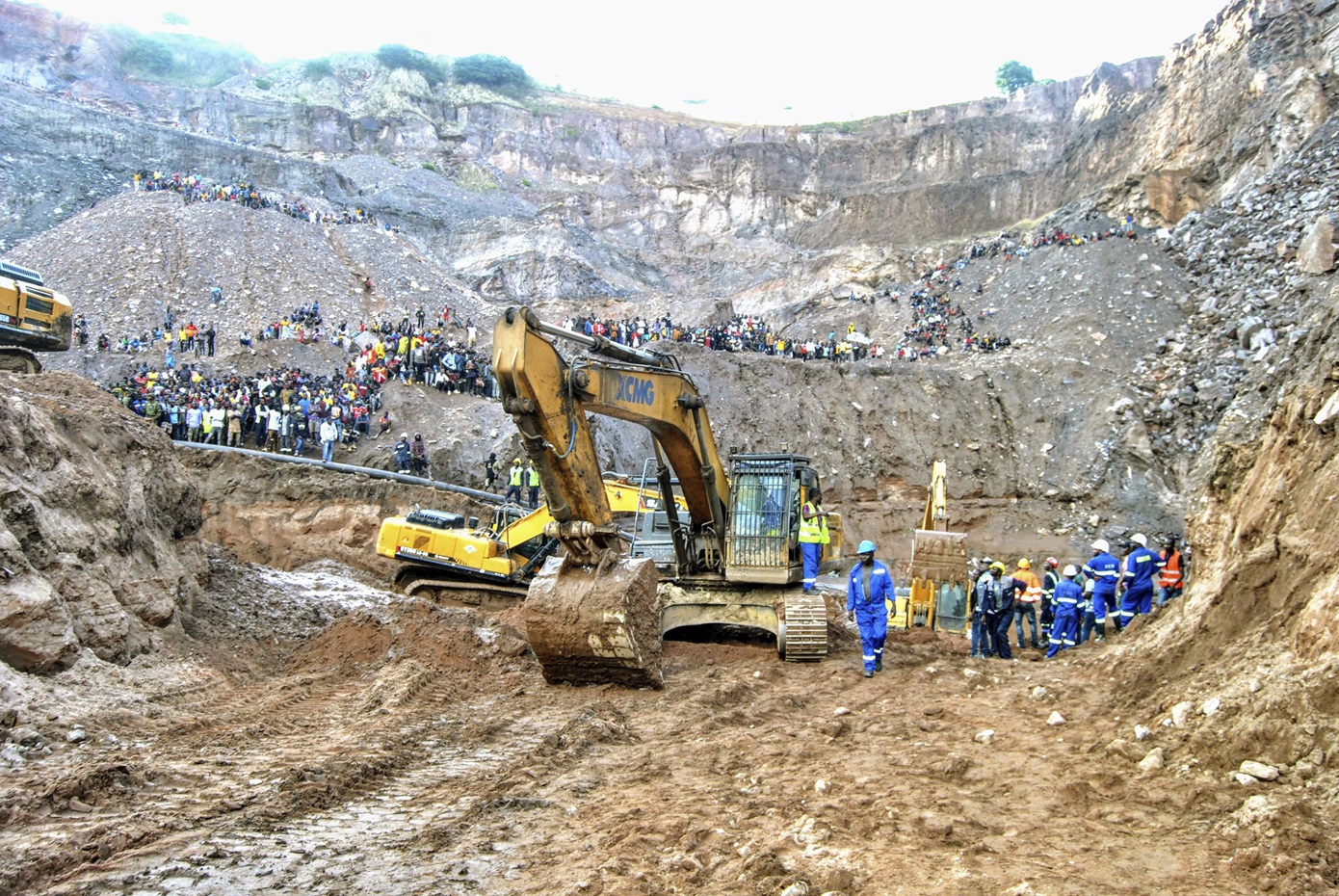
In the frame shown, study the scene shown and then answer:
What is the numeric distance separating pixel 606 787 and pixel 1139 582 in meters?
7.19

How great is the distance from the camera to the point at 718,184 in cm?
6769

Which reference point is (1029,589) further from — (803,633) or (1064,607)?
(803,633)

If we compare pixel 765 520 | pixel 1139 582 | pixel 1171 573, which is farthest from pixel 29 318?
pixel 1171 573

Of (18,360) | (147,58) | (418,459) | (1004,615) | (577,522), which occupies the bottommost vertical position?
(1004,615)

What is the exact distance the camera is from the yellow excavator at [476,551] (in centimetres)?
1527

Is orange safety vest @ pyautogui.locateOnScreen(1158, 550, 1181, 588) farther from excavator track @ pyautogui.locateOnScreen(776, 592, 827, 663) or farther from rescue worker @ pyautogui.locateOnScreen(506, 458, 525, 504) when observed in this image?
rescue worker @ pyautogui.locateOnScreen(506, 458, 525, 504)

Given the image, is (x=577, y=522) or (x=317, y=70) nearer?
(x=577, y=522)

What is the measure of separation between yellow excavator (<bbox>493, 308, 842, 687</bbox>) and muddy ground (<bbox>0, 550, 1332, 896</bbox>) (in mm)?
601

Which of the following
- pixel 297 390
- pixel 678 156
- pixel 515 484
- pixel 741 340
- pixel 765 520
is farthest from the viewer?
pixel 678 156

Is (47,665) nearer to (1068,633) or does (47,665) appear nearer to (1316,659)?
(1316,659)

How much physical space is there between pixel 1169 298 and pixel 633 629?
97.3 feet

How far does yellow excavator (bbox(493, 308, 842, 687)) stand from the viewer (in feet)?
26.6

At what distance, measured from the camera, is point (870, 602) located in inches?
378

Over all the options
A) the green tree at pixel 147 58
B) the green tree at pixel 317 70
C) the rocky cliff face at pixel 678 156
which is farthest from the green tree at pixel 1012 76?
the green tree at pixel 147 58
